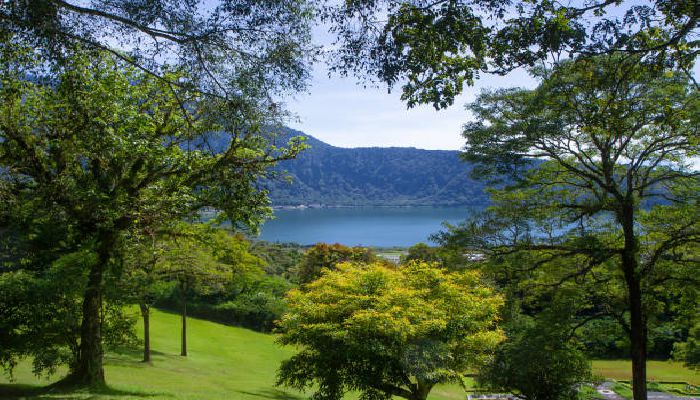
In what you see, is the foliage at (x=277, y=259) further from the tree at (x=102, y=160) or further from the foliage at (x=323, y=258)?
the tree at (x=102, y=160)

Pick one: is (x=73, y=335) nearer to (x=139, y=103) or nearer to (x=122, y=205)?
(x=122, y=205)

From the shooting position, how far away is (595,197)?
12.6 m

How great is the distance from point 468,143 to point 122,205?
792 centimetres

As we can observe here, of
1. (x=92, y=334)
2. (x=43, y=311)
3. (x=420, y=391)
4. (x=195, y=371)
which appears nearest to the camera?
(x=43, y=311)

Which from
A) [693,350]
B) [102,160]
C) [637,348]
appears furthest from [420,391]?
[693,350]

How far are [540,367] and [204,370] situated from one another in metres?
12.1

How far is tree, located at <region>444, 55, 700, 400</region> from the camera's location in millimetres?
11151

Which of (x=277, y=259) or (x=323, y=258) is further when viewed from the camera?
(x=277, y=259)

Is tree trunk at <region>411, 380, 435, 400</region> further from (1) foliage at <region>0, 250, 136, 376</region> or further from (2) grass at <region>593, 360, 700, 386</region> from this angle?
(2) grass at <region>593, 360, 700, 386</region>

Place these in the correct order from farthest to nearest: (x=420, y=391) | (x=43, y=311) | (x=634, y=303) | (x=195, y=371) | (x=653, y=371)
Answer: (x=653, y=371) < (x=195, y=371) < (x=420, y=391) < (x=634, y=303) < (x=43, y=311)

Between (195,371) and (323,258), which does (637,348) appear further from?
(323,258)

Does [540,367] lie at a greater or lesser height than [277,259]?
greater

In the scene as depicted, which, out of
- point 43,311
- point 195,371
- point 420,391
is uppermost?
point 43,311

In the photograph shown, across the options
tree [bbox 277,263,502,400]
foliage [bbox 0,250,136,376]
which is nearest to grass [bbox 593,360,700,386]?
tree [bbox 277,263,502,400]
